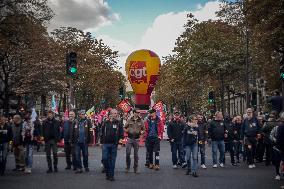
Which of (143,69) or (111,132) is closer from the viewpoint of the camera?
(111,132)

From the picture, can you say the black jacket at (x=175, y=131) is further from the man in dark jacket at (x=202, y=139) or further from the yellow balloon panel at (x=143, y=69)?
the yellow balloon panel at (x=143, y=69)

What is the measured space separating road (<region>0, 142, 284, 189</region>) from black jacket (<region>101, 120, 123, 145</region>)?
3.53 ft

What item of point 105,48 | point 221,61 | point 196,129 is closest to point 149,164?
point 196,129

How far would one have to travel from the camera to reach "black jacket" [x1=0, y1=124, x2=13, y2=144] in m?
16.6

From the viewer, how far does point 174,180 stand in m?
14.7

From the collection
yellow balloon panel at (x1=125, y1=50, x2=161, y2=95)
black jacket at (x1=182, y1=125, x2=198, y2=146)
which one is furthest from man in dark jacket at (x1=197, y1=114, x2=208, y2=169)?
yellow balloon panel at (x1=125, y1=50, x2=161, y2=95)

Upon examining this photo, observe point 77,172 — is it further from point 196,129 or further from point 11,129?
point 196,129

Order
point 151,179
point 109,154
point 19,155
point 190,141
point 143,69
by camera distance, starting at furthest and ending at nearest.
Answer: point 143,69 → point 19,155 → point 190,141 → point 109,154 → point 151,179

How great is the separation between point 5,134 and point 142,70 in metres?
27.5

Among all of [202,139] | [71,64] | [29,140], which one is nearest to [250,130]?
[202,139]

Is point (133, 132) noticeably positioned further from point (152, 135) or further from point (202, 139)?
point (202, 139)

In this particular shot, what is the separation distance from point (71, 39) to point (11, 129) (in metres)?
44.5

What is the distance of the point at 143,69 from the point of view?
4356 centimetres

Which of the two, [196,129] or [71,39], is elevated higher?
[71,39]
